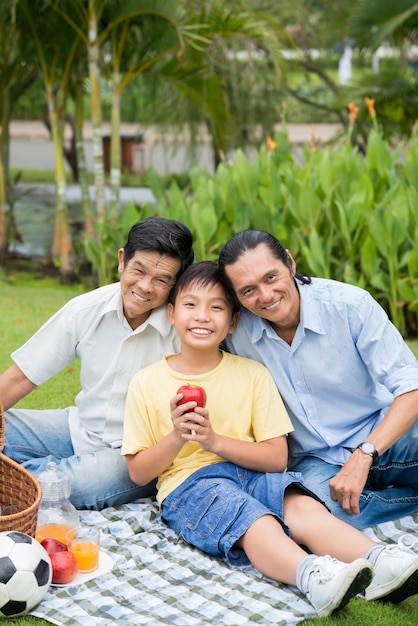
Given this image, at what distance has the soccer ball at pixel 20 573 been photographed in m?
2.68

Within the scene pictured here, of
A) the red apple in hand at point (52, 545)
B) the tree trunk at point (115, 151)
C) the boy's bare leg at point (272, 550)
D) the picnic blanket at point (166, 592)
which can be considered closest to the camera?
the picnic blanket at point (166, 592)

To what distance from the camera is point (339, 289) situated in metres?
3.40

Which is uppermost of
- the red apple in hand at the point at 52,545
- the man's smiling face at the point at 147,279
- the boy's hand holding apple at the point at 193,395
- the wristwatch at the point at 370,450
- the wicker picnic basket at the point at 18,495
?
the man's smiling face at the point at 147,279

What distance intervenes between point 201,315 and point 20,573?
1030mm

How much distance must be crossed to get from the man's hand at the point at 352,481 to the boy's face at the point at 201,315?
615 millimetres

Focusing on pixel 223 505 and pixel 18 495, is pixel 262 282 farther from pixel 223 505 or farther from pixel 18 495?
pixel 18 495

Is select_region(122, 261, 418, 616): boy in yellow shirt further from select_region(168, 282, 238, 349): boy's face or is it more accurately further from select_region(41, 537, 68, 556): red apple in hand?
select_region(41, 537, 68, 556): red apple in hand

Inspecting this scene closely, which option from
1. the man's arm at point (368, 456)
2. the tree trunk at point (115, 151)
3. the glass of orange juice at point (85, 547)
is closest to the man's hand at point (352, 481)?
the man's arm at point (368, 456)

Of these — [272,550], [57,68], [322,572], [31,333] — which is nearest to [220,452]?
[272,550]

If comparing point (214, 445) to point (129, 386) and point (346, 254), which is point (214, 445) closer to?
point (129, 386)

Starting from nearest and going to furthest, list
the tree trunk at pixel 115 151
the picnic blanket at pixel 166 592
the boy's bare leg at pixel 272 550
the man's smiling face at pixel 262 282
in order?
the picnic blanket at pixel 166 592
the boy's bare leg at pixel 272 550
the man's smiling face at pixel 262 282
the tree trunk at pixel 115 151

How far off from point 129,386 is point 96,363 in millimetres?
268

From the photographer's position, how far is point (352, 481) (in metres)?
3.07

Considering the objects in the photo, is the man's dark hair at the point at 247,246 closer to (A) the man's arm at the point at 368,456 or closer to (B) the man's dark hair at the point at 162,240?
(B) the man's dark hair at the point at 162,240
